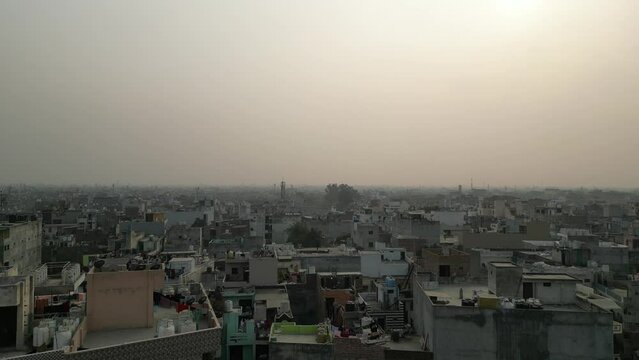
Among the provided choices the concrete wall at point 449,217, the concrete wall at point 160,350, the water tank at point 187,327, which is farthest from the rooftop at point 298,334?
the concrete wall at point 449,217

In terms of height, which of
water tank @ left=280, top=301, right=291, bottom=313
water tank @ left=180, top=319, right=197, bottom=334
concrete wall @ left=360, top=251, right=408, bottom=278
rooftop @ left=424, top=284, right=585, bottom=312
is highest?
water tank @ left=180, top=319, right=197, bottom=334

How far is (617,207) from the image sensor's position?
6944 cm

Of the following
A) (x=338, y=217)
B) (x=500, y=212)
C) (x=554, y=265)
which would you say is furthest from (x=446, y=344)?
(x=500, y=212)

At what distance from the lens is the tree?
104 m

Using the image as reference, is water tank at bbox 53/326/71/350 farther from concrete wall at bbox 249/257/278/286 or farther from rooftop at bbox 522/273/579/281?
concrete wall at bbox 249/257/278/286

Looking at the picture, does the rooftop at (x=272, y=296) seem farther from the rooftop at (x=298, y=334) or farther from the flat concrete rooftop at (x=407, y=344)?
the flat concrete rooftop at (x=407, y=344)

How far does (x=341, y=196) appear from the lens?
105938mm

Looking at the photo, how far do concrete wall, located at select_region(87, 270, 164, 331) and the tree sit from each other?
86565 millimetres

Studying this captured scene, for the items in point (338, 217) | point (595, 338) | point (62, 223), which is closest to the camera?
point (595, 338)

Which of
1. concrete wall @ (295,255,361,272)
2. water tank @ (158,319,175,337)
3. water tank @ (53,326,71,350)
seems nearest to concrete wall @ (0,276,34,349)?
water tank @ (53,326,71,350)

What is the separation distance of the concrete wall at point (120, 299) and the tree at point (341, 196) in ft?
284

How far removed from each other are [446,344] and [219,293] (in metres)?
8.23

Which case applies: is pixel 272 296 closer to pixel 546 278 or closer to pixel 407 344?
pixel 407 344

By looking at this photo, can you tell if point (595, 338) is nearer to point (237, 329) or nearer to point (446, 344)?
point (446, 344)
